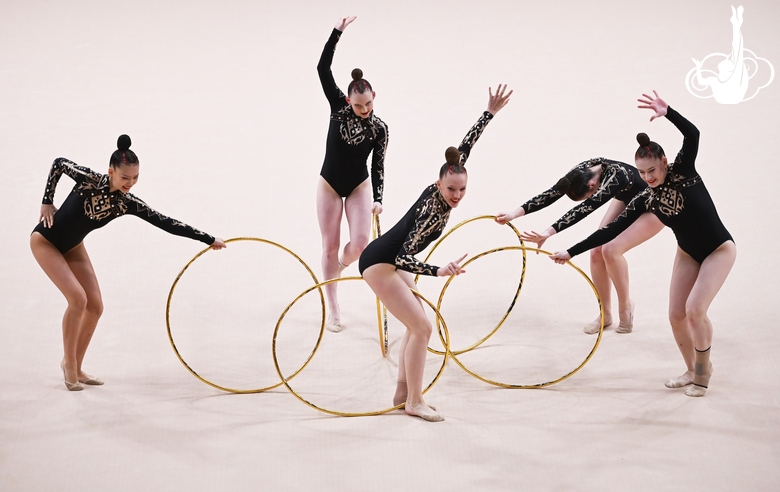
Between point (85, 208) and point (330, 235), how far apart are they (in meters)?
1.51

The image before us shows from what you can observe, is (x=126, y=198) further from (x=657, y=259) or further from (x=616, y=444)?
(x=657, y=259)

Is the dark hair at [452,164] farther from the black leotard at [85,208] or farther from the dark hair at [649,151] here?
the black leotard at [85,208]

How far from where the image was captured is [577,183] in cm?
457

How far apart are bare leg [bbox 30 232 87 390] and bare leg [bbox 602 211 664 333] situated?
288 centimetres

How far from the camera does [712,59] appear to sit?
826 centimetres

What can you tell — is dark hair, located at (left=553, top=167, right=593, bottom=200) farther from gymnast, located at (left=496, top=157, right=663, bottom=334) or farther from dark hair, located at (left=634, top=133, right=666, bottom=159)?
dark hair, located at (left=634, top=133, right=666, bottom=159)

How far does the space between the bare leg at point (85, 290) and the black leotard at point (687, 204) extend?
2.42m

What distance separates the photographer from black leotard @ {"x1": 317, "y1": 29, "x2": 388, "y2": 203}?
16.0 ft

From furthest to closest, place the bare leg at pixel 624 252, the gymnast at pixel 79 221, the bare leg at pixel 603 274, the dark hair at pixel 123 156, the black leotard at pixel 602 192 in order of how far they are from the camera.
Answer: the bare leg at pixel 603 274 < the bare leg at pixel 624 252 < the black leotard at pixel 602 192 < the gymnast at pixel 79 221 < the dark hair at pixel 123 156

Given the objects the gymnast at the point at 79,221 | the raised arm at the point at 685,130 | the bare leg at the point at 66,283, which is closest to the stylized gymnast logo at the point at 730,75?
the raised arm at the point at 685,130

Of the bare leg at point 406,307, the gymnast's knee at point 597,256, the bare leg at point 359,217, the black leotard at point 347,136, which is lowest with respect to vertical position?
the bare leg at point 406,307

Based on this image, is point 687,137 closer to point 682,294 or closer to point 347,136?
point 682,294

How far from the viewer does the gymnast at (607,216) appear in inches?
175

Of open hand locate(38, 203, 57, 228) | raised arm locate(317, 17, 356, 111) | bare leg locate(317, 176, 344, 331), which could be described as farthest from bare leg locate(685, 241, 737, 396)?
open hand locate(38, 203, 57, 228)
